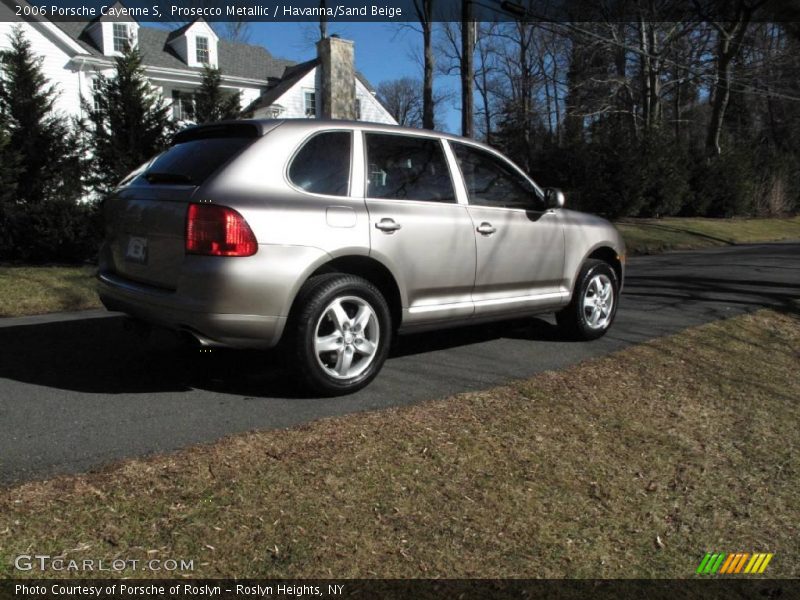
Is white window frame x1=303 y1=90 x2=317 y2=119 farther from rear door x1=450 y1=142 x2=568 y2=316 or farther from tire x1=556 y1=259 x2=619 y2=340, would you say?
rear door x1=450 y1=142 x2=568 y2=316

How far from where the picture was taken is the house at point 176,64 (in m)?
27.4

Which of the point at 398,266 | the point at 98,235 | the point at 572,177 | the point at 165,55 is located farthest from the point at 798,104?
the point at 398,266

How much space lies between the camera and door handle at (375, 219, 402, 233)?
15.1 ft

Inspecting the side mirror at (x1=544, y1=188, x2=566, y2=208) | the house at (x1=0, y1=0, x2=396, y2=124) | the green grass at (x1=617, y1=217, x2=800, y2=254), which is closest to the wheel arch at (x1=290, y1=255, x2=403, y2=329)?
the side mirror at (x1=544, y1=188, x2=566, y2=208)

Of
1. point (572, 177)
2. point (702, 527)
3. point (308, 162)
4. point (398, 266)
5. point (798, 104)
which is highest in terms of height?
point (798, 104)

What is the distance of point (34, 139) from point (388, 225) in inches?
471

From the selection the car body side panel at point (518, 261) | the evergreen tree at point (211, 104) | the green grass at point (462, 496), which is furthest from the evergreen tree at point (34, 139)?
the green grass at point (462, 496)

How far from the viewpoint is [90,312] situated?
7.82m

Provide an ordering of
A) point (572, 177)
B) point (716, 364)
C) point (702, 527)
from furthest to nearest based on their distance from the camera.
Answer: point (572, 177)
point (716, 364)
point (702, 527)

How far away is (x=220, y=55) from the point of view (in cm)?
3625

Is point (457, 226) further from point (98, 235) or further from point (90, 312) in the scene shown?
point (98, 235)

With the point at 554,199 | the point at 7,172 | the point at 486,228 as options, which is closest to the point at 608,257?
the point at 554,199

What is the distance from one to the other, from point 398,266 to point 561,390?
4.77ft

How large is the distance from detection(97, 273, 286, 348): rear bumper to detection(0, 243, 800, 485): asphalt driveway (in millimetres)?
446
